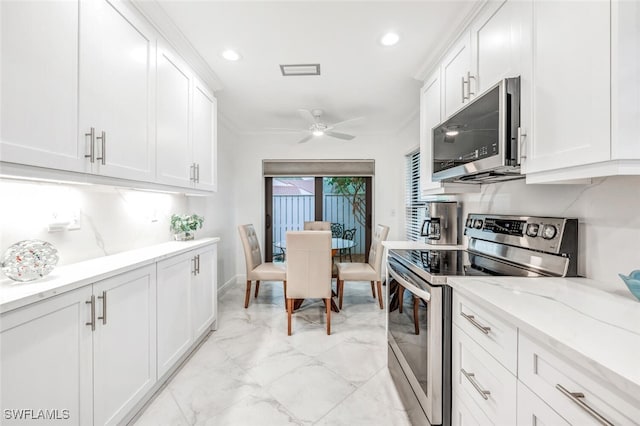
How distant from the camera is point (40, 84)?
3.61 feet

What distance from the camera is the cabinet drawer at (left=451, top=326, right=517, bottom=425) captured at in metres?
0.92

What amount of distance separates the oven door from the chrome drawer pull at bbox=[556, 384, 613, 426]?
628 millimetres

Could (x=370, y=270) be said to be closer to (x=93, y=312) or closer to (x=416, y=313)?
(x=416, y=313)

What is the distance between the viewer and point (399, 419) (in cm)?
165

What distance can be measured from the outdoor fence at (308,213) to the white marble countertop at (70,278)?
3.21 metres

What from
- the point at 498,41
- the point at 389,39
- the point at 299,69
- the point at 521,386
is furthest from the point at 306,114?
the point at 521,386

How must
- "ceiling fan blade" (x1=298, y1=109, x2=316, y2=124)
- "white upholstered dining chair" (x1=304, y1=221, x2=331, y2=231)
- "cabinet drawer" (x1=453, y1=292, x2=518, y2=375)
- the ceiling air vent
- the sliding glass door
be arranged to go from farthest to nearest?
the sliding glass door → "white upholstered dining chair" (x1=304, y1=221, x2=331, y2=231) → "ceiling fan blade" (x1=298, y1=109, x2=316, y2=124) → the ceiling air vent → "cabinet drawer" (x1=453, y1=292, x2=518, y2=375)

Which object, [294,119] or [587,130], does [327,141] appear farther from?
[587,130]

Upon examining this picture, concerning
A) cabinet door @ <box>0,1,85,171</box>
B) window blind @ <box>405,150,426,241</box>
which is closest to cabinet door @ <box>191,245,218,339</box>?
cabinet door @ <box>0,1,85,171</box>

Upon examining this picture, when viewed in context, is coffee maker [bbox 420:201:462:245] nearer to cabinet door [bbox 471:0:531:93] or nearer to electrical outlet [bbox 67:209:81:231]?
cabinet door [bbox 471:0:531:93]

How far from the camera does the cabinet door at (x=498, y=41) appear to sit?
4.26 ft

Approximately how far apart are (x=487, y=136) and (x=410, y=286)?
0.88 m

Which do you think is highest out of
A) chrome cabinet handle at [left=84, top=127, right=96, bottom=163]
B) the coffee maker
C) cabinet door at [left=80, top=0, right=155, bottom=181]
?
cabinet door at [left=80, top=0, right=155, bottom=181]

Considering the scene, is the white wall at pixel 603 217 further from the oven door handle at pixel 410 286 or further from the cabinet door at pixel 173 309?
the cabinet door at pixel 173 309
